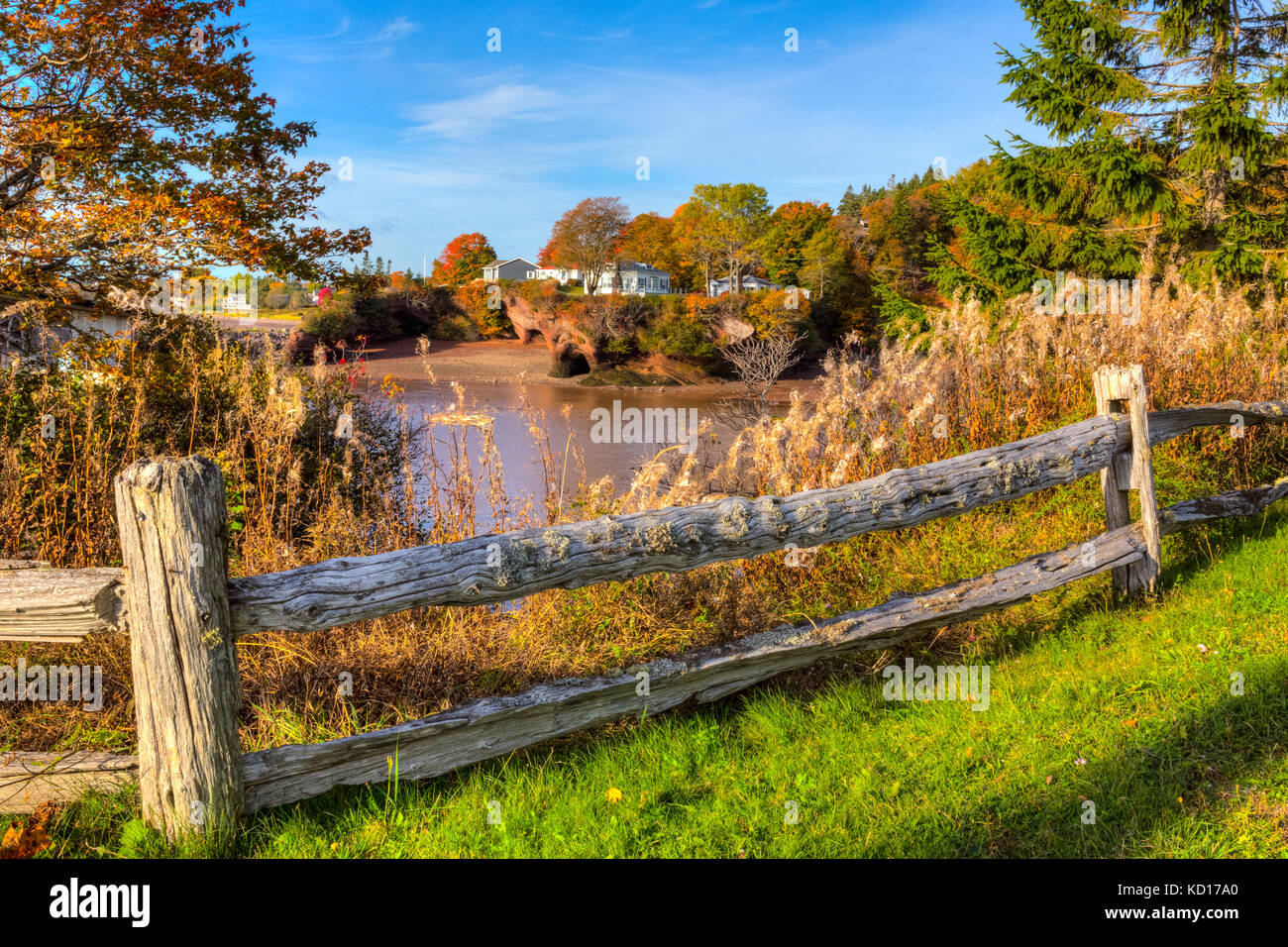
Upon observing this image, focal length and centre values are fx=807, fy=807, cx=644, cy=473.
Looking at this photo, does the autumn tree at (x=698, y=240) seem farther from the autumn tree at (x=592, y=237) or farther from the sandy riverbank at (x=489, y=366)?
the sandy riverbank at (x=489, y=366)

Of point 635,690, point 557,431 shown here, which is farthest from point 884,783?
point 557,431

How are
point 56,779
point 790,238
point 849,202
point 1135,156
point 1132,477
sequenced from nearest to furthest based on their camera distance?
1. point 56,779
2. point 1132,477
3. point 1135,156
4. point 790,238
5. point 849,202

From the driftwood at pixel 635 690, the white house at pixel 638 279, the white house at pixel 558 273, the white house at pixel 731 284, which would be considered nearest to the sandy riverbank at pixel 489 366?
the white house at pixel 731 284

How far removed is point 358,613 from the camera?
2742mm

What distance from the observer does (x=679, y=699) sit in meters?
3.52

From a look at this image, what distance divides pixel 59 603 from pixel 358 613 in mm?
924

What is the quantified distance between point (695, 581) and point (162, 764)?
262cm

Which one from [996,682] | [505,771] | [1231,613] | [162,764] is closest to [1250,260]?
[1231,613]

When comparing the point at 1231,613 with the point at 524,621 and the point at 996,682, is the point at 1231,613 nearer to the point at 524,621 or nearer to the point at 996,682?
the point at 996,682

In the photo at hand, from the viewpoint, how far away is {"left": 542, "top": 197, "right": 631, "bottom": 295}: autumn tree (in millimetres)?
41969

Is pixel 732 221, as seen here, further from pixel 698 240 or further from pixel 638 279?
pixel 638 279

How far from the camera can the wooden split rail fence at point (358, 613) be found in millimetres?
2514

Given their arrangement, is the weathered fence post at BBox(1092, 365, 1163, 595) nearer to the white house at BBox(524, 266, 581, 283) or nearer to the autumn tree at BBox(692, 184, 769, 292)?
the autumn tree at BBox(692, 184, 769, 292)
